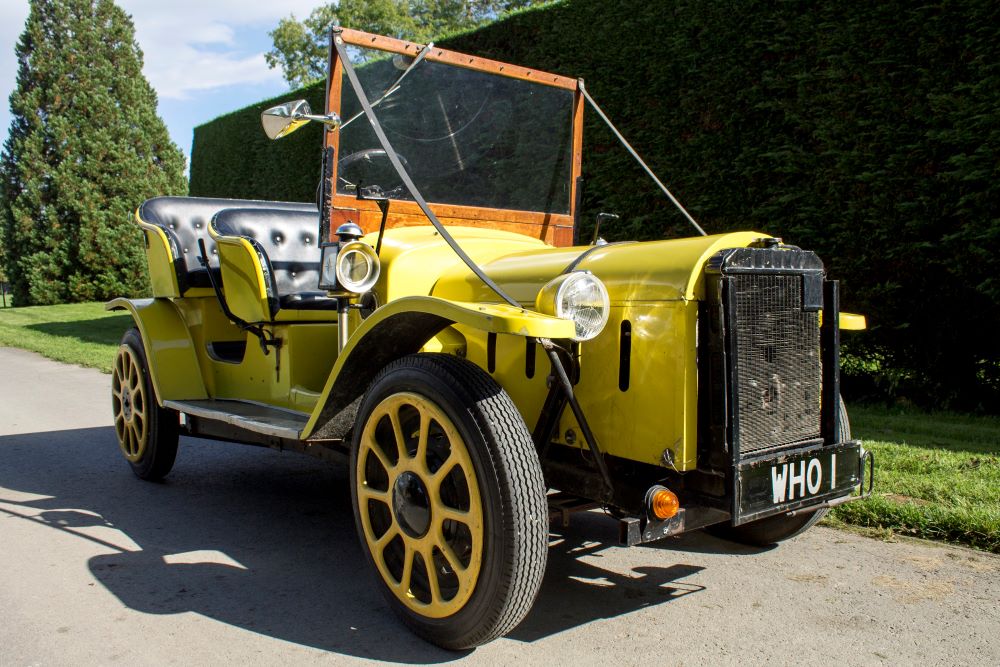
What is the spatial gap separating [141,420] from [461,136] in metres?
2.57

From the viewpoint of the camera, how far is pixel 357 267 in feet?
11.1

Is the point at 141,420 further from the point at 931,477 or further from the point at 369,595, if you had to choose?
the point at 931,477

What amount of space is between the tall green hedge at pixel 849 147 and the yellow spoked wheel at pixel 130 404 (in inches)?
190

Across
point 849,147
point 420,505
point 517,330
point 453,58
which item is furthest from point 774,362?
point 849,147

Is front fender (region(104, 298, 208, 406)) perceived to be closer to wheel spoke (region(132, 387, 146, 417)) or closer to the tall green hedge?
wheel spoke (region(132, 387, 146, 417))

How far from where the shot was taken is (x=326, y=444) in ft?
11.6

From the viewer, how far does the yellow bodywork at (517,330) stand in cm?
256

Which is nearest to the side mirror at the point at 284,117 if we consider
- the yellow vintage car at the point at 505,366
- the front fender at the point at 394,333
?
the yellow vintage car at the point at 505,366

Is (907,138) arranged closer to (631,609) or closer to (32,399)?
(631,609)

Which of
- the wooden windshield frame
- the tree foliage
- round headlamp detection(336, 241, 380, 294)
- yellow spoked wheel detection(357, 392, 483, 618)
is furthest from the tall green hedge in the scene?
the tree foliage

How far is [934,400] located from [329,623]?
5.46 m

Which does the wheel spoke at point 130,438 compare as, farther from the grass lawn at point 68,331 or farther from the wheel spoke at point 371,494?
the grass lawn at point 68,331

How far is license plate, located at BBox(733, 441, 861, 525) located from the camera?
2539mm

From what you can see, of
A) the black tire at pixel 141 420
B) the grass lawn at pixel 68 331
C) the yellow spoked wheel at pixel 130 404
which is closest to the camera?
the black tire at pixel 141 420
